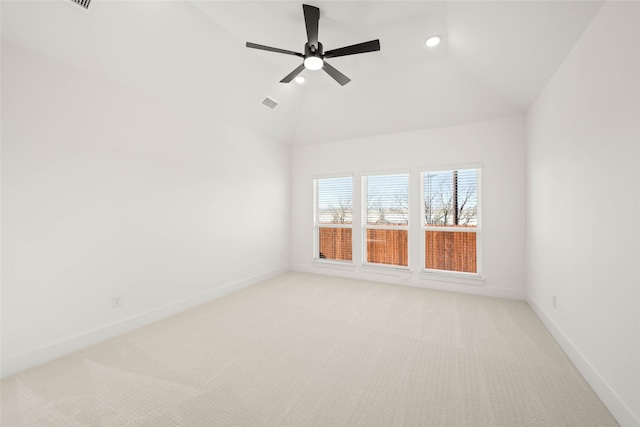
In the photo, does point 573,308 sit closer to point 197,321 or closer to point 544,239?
point 544,239

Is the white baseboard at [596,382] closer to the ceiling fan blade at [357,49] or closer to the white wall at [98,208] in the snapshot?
the ceiling fan blade at [357,49]

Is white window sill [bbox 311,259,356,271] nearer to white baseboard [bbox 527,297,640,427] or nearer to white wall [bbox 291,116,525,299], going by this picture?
white wall [bbox 291,116,525,299]

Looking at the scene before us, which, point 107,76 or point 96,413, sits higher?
point 107,76

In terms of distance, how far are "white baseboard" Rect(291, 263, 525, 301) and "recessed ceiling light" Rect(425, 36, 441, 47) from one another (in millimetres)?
3350

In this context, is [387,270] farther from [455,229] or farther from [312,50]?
[312,50]

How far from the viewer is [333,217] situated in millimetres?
5320

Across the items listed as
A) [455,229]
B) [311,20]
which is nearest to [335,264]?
[455,229]

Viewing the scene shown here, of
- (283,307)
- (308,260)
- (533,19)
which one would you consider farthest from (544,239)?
(308,260)

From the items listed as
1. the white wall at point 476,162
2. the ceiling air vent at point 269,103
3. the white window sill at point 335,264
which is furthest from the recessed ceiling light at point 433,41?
the white window sill at point 335,264

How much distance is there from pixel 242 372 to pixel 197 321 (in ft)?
4.26

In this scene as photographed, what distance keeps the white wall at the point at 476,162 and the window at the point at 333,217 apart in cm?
21

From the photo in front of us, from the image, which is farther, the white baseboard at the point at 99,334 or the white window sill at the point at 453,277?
the white window sill at the point at 453,277

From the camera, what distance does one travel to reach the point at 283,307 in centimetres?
354

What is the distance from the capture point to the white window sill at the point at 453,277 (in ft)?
13.0
